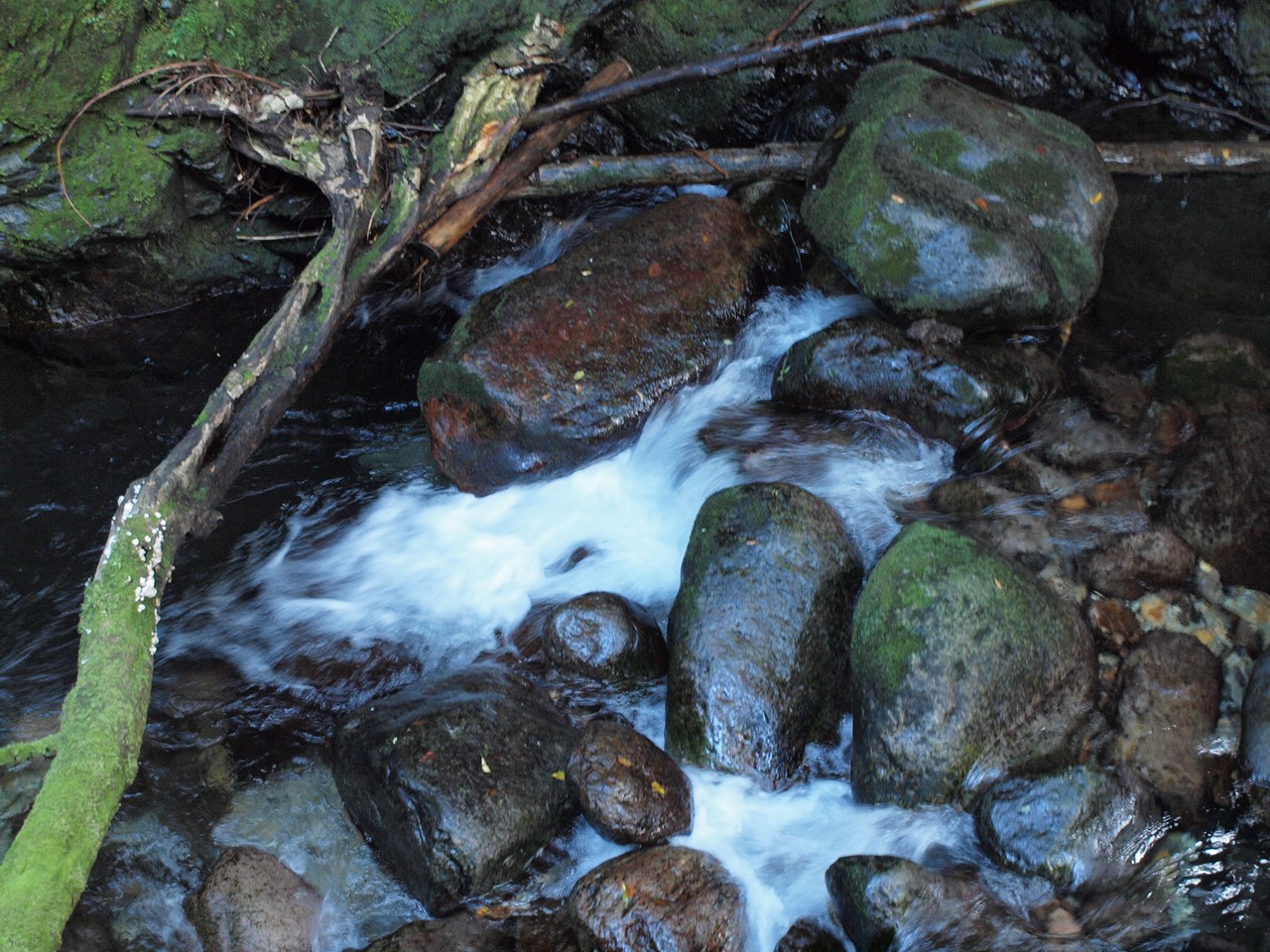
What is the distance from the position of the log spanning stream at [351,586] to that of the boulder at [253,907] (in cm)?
7

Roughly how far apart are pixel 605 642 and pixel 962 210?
2.69m

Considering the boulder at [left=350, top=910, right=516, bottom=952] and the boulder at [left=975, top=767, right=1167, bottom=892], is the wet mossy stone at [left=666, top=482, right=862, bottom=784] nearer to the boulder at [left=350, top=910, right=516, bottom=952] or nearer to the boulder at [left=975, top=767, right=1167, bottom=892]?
the boulder at [left=975, top=767, right=1167, bottom=892]

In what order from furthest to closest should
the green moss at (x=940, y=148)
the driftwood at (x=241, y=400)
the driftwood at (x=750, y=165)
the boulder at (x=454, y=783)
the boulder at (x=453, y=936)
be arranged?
the driftwood at (x=750, y=165) < the green moss at (x=940, y=148) < the boulder at (x=454, y=783) < the boulder at (x=453, y=936) < the driftwood at (x=241, y=400)

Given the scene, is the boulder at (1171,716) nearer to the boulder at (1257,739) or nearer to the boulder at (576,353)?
the boulder at (1257,739)

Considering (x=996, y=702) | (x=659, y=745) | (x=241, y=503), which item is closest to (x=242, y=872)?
(x=659, y=745)

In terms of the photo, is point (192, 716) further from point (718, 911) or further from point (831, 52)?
point (831, 52)

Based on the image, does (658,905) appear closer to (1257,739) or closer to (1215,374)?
(1257,739)

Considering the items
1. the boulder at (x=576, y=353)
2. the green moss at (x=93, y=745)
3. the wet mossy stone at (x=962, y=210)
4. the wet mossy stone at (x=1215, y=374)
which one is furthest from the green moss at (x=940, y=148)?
the green moss at (x=93, y=745)

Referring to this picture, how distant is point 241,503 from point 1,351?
2221 mm

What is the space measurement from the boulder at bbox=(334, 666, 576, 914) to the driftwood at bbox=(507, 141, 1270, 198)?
10.8ft

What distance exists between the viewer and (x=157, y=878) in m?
3.60

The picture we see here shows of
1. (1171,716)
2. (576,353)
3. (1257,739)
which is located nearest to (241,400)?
(576,353)

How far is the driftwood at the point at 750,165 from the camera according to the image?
234 inches

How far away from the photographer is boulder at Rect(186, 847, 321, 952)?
11.0ft
